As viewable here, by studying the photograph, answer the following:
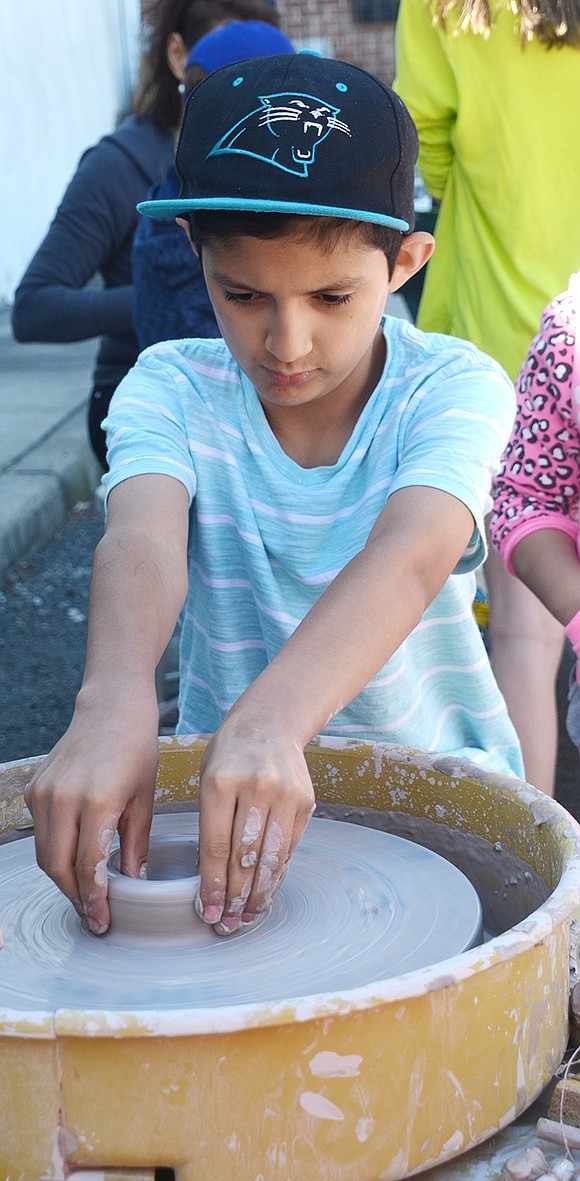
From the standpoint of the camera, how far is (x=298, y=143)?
132 centimetres

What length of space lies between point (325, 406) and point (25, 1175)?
105 centimetres

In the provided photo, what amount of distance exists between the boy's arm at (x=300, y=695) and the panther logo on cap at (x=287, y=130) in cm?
38

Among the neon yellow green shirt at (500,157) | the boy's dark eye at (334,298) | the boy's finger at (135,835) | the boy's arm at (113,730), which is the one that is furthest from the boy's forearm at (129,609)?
the neon yellow green shirt at (500,157)

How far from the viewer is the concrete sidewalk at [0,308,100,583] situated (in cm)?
509

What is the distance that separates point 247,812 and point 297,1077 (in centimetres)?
25

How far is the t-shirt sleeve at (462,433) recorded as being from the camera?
1460mm

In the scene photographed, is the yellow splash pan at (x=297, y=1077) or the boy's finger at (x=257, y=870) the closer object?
the yellow splash pan at (x=297, y=1077)

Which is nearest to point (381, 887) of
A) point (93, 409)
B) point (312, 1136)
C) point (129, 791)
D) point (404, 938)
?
point (404, 938)

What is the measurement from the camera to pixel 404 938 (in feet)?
3.95

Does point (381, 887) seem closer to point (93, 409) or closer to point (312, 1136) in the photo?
point (312, 1136)

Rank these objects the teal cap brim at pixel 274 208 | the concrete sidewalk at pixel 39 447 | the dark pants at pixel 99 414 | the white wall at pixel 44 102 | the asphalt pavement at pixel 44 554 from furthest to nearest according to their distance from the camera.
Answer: the white wall at pixel 44 102 → the concrete sidewalk at pixel 39 447 → the asphalt pavement at pixel 44 554 → the dark pants at pixel 99 414 → the teal cap brim at pixel 274 208

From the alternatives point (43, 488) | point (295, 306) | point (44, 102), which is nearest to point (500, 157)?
point (295, 306)

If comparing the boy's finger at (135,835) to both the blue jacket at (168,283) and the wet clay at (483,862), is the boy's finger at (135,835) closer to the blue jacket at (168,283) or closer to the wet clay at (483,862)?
the wet clay at (483,862)

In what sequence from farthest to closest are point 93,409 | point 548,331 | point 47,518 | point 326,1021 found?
1. point 47,518
2. point 93,409
3. point 548,331
4. point 326,1021
